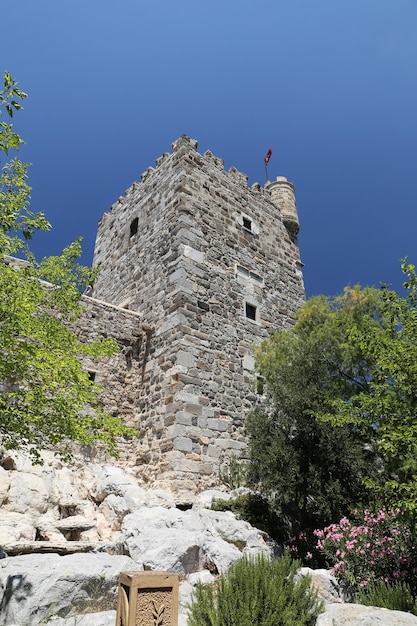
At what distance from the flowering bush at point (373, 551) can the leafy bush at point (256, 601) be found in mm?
2058

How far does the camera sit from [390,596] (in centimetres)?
578

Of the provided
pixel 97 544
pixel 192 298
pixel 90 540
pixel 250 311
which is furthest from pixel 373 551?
pixel 250 311

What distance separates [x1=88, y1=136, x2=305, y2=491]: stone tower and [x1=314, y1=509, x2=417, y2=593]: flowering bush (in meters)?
3.48

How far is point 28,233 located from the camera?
615cm

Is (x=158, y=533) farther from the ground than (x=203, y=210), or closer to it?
closer to it

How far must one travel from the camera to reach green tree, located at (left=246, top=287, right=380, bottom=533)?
845 centimetres

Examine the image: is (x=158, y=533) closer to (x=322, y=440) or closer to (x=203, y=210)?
(x=322, y=440)

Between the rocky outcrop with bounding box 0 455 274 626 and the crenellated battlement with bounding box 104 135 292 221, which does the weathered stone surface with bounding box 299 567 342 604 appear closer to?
the rocky outcrop with bounding box 0 455 274 626

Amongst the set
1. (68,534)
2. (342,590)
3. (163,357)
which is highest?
(163,357)

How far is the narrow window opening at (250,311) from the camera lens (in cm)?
1335

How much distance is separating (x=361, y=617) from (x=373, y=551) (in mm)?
3092

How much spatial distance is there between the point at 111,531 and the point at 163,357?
4.48m

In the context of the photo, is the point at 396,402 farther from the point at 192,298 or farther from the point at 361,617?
the point at 192,298

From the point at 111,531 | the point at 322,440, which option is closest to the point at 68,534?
the point at 111,531
